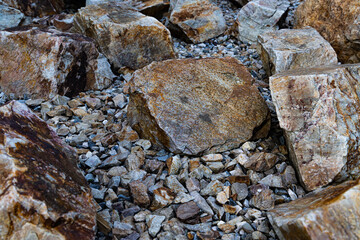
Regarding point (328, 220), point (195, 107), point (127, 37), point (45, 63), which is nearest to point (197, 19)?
point (127, 37)

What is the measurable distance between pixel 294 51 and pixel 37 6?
15.5 ft

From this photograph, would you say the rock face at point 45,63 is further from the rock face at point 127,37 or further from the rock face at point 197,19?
the rock face at point 197,19

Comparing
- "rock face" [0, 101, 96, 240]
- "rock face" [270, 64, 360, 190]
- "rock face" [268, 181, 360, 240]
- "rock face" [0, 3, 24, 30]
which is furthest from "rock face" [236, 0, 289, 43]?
"rock face" [0, 101, 96, 240]

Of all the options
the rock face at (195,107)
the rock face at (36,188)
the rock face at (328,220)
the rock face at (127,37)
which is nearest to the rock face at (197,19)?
the rock face at (127,37)

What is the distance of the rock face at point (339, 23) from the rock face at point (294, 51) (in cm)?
53

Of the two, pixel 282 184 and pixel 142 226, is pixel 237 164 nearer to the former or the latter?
pixel 282 184

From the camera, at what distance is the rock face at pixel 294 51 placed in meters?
4.12

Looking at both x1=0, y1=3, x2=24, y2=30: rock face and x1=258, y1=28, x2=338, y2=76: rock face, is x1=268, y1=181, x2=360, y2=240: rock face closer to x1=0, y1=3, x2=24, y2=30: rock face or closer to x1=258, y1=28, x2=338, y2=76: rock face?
x1=258, y1=28, x2=338, y2=76: rock face

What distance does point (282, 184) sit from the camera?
279cm

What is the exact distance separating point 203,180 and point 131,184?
594 mm

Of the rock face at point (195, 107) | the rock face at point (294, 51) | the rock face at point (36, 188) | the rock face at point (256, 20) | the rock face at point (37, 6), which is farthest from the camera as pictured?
the rock face at point (37, 6)

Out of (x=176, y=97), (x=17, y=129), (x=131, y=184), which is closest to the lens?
(x=17, y=129)

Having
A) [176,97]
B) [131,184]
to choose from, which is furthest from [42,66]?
[131,184]

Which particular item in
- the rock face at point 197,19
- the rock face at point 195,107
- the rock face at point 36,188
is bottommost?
the rock face at point 197,19
